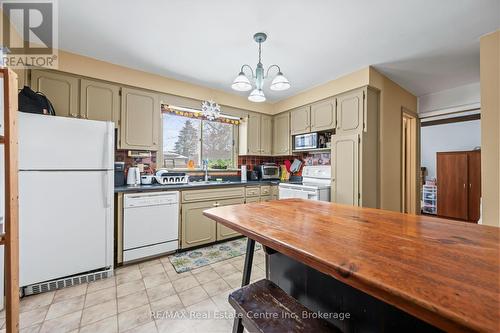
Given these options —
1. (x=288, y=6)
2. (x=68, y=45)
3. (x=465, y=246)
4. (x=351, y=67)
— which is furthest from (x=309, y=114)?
(x=68, y=45)

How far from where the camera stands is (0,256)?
1635 millimetres

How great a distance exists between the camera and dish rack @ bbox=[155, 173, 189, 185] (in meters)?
2.87

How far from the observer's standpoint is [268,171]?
3988mm

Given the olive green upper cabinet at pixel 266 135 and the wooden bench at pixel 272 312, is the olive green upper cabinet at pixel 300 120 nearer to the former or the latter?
the olive green upper cabinet at pixel 266 135

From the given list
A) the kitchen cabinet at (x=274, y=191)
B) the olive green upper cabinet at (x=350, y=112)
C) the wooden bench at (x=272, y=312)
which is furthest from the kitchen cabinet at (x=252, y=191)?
the wooden bench at (x=272, y=312)

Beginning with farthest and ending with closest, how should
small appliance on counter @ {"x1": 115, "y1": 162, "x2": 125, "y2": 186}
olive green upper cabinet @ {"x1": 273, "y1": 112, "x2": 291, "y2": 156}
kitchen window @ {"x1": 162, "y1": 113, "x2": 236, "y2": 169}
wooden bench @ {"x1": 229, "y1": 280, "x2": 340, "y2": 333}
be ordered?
olive green upper cabinet @ {"x1": 273, "y1": 112, "x2": 291, "y2": 156} → kitchen window @ {"x1": 162, "y1": 113, "x2": 236, "y2": 169} → small appliance on counter @ {"x1": 115, "y1": 162, "x2": 125, "y2": 186} → wooden bench @ {"x1": 229, "y1": 280, "x2": 340, "y2": 333}

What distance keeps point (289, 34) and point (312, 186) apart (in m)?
1.89

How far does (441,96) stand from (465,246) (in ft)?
12.7

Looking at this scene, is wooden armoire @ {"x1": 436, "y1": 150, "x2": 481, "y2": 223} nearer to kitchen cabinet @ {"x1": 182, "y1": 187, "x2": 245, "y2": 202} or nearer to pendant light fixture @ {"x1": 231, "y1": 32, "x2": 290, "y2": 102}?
kitchen cabinet @ {"x1": 182, "y1": 187, "x2": 245, "y2": 202}

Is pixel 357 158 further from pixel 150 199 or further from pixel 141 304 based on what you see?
pixel 141 304

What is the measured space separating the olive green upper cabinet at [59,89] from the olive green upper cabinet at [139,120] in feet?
1.58

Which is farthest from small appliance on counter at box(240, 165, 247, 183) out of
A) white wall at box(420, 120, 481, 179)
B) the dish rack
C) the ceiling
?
white wall at box(420, 120, 481, 179)

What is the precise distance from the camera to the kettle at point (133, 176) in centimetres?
270

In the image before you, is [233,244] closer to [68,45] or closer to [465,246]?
[465,246]
